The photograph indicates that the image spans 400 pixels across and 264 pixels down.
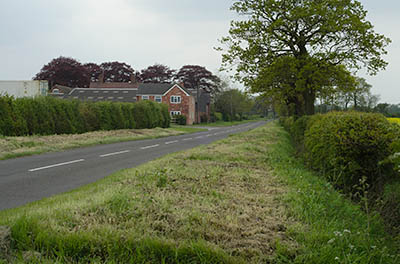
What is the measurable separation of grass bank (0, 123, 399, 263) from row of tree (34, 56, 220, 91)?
2983 inches

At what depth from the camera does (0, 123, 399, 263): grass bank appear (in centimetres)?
334

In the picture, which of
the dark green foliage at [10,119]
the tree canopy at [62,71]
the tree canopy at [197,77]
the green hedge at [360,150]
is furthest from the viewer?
the tree canopy at [197,77]

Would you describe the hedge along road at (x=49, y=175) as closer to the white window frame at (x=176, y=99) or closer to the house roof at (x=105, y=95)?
the white window frame at (x=176, y=99)

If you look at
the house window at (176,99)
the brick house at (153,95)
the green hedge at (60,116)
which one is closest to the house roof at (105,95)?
the brick house at (153,95)

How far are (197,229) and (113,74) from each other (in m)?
92.1

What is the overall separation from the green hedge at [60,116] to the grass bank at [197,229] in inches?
597

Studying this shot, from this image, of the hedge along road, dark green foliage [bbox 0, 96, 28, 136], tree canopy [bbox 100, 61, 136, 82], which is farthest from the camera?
tree canopy [bbox 100, 61, 136, 82]

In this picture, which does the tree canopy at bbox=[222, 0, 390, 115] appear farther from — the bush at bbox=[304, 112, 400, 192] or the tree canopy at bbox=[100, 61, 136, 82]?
the tree canopy at bbox=[100, 61, 136, 82]

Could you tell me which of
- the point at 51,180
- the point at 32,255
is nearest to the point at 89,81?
the point at 51,180

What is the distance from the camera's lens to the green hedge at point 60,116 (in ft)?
60.1

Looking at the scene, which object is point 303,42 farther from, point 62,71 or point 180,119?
point 62,71

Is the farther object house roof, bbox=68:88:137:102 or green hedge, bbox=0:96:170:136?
house roof, bbox=68:88:137:102

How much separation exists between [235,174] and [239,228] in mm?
3328

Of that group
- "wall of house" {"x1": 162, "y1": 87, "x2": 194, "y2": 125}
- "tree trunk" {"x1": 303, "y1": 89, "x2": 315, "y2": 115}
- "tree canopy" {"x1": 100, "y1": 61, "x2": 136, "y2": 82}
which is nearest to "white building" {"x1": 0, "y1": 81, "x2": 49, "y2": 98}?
"tree trunk" {"x1": 303, "y1": 89, "x2": 315, "y2": 115}
